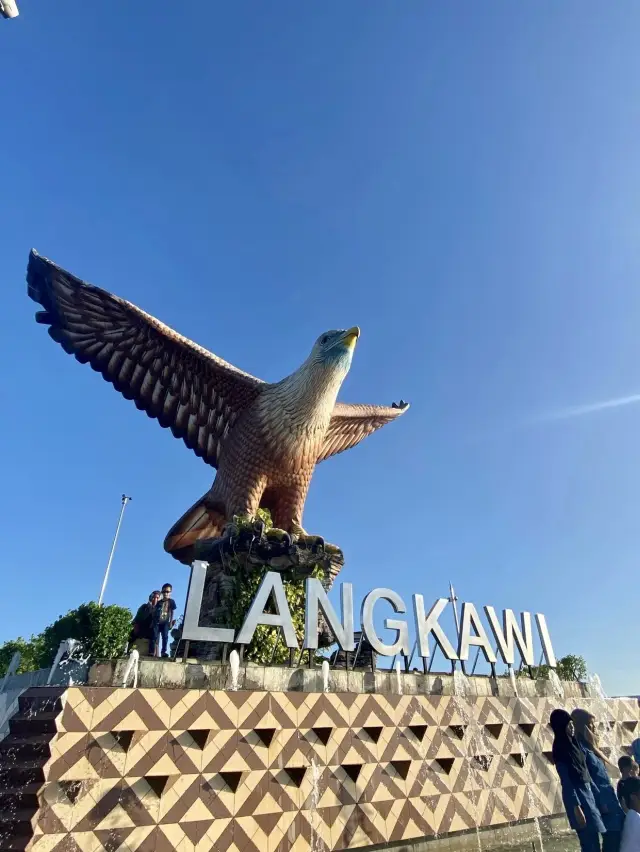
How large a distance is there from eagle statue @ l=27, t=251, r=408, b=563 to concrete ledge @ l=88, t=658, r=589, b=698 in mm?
4494

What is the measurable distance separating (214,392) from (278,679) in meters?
7.72

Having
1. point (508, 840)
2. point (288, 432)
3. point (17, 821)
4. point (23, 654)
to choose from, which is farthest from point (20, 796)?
point (23, 654)

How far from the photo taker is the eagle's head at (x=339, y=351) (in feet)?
42.3

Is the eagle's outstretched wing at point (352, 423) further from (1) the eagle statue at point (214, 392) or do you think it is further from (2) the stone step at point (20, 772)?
(2) the stone step at point (20, 772)

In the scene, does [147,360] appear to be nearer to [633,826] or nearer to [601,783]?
[601,783]

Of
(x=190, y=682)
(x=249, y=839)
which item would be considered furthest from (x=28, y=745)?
(x=249, y=839)

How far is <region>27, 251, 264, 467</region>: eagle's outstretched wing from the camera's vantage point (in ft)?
41.5

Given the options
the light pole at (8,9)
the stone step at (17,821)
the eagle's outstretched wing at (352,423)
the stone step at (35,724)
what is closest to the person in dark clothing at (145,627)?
the stone step at (35,724)

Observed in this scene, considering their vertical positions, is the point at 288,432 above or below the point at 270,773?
above

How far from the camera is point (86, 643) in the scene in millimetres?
22672

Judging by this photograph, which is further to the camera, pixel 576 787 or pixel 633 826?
pixel 576 787

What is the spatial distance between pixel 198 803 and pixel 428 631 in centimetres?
585

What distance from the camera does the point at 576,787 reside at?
15.8 ft

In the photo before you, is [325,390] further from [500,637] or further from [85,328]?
[500,637]
